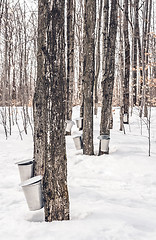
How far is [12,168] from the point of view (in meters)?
4.84

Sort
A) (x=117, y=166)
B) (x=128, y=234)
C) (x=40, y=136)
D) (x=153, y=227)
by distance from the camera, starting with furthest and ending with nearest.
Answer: (x=117, y=166)
(x=40, y=136)
(x=153, y=227)
(x=128, y=234)

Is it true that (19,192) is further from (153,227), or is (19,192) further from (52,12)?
(52,12)

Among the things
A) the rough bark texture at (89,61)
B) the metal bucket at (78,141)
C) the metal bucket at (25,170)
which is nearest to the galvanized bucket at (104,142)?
the rough bark texture at (89,61)

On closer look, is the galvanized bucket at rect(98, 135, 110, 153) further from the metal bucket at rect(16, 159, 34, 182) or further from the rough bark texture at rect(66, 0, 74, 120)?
the rough bark texture at rect(66, 0, 74, 120)

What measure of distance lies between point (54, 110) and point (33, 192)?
998 millimetres

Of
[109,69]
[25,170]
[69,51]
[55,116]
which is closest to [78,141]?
[109,69]

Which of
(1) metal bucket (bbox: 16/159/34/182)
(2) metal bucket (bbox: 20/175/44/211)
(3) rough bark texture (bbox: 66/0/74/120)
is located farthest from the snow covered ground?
(3) rough bark texture (bbox: 66/0/74/120)

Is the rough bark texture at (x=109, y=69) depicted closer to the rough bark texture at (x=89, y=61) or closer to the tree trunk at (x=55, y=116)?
the rough bark texture at (x=89, y=61)

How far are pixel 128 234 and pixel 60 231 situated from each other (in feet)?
2.05

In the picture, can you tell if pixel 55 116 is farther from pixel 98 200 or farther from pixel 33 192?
pixel 98 200

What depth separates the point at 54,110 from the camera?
2285 millimetres

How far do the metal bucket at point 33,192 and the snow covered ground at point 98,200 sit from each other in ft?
0.47

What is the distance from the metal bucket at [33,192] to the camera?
2574 mm

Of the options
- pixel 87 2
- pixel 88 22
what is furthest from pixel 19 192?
pixel 87 2
